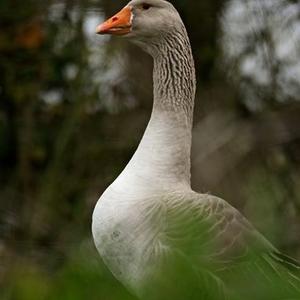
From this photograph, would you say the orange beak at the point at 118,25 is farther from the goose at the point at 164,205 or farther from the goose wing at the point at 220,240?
the goose wing at the point at 220,240

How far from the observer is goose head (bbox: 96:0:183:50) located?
4418 mm

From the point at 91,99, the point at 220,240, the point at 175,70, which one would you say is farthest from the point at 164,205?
the point at 91,99

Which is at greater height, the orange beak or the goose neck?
the orange beak

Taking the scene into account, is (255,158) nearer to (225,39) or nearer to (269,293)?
(225,39)

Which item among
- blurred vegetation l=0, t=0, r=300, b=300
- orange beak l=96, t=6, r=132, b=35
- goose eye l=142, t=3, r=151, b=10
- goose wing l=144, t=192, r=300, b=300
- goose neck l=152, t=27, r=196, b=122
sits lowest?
blurred vegetation l=0, t=0, r=300, b=300

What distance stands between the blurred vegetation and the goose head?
2.75 m

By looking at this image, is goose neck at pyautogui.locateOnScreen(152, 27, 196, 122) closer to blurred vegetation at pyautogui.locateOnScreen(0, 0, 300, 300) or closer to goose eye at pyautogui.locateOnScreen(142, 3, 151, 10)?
goose eye at pyautogui.locateOnScreen(142, 3, 151, 10)

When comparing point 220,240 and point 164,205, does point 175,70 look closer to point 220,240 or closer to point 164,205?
point 164,205

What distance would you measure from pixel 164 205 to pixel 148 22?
1.13 meters

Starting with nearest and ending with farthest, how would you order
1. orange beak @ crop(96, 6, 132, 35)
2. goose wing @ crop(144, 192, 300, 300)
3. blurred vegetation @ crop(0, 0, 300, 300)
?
goose wing @ crop(144, 192, 300, 300)
orange beak @ crop(96, 6, 132, 35)
blurred vegetation @ crop(0, 0, 300, 300)

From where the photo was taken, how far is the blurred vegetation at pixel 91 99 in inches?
295

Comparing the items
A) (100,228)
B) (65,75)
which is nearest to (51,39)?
(65,75)

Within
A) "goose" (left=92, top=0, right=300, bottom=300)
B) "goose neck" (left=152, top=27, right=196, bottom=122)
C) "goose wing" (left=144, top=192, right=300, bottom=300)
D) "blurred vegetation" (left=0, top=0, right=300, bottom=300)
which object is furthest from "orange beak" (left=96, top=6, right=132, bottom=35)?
"blurred vegetation" (left=0, top=0, right=300, bottom=300)

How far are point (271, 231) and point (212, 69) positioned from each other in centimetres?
660
